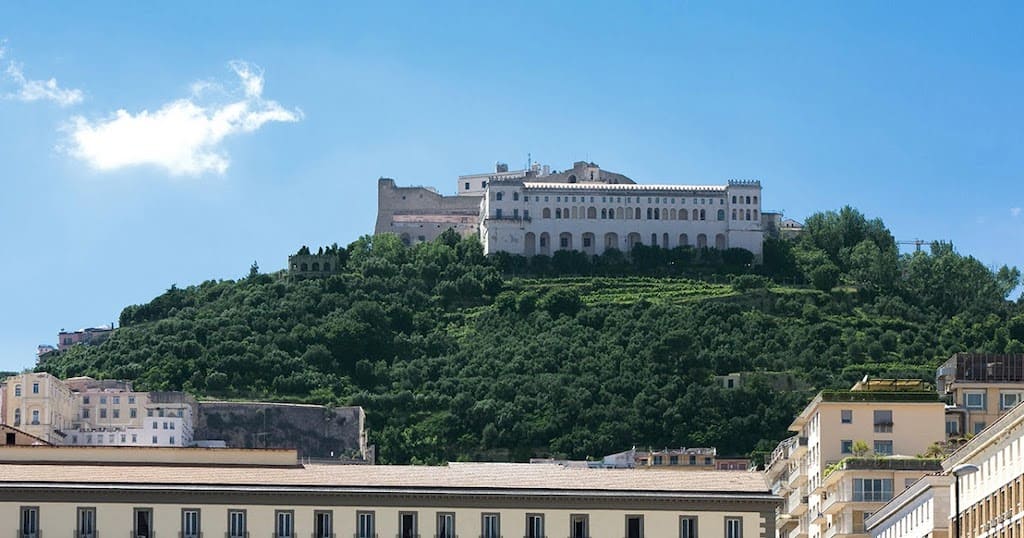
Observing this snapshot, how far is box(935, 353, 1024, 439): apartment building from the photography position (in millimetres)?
124375

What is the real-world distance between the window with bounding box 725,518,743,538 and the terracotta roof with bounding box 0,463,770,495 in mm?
1086

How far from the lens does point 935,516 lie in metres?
89.8

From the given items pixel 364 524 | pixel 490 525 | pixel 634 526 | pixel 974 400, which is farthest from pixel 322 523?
pixel 974 400

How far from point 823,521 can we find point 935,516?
82.0 feet

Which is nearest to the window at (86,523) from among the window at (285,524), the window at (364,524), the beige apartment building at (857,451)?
the window at (285,524)

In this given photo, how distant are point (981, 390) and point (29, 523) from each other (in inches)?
1969

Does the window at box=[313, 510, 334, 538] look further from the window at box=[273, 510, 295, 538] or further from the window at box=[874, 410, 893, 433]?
the window at box=[874, 410, 893, 433]

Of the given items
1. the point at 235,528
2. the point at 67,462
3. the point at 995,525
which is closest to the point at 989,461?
the point at 995,525

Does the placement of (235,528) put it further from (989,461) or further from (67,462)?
(989,461)

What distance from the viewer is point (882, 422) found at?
117750 mm

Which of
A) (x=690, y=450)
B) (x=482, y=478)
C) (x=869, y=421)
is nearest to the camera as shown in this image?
(x=482, y=478)

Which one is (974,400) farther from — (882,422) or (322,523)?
(322,523)

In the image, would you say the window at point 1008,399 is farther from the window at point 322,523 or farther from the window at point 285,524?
the window at point 285,524

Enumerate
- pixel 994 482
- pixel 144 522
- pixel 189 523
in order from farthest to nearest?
pixel 189 523, pixel 144 522, pixel 994 482
